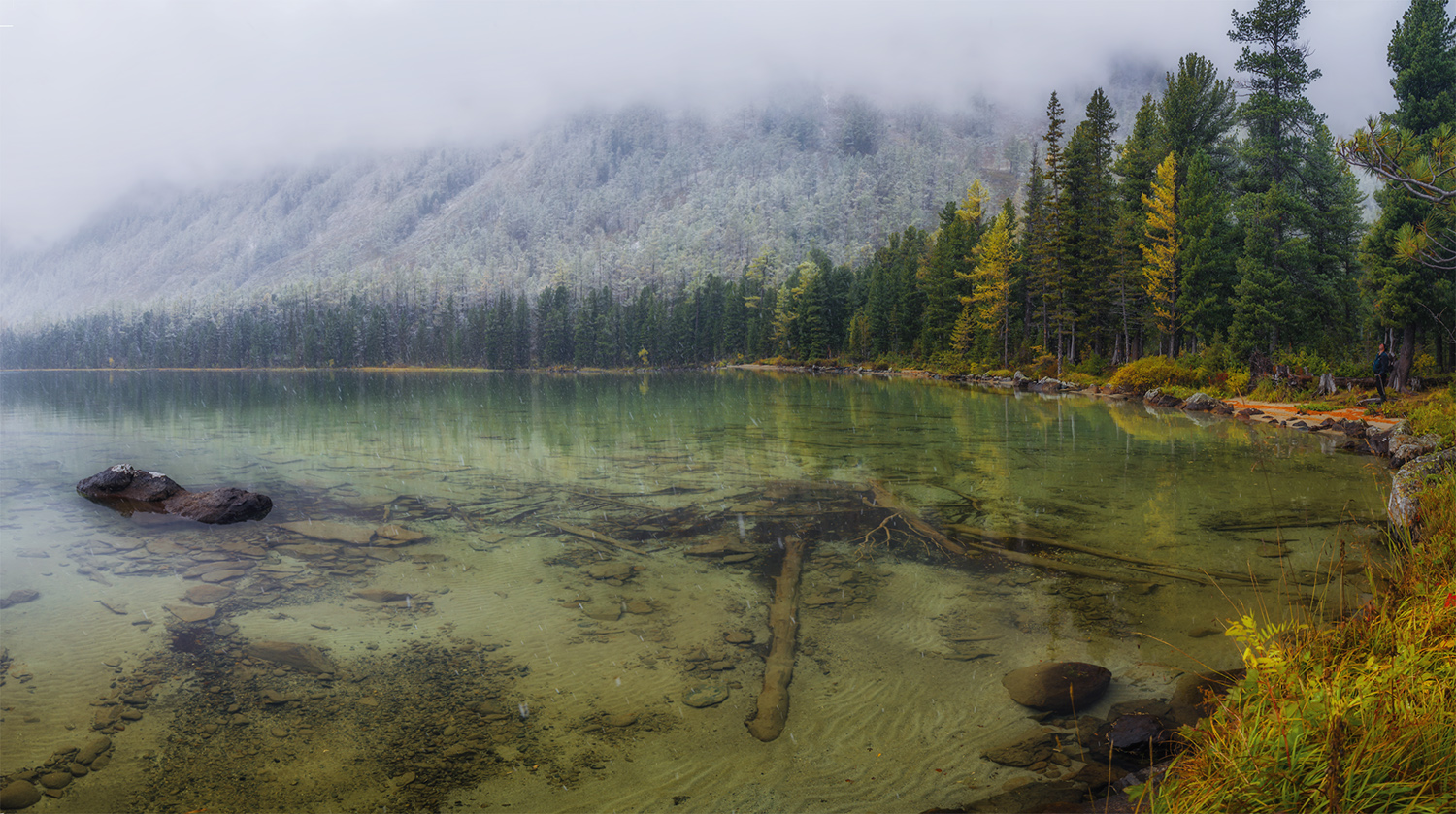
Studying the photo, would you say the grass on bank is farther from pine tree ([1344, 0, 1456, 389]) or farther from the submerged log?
pine tree ([1344, 0, 1456, 389])

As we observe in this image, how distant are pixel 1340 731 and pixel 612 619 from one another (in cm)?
540

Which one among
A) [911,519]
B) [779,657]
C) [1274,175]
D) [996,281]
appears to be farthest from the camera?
[996,281]

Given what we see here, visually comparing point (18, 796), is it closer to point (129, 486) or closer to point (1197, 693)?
point (1197, 693)

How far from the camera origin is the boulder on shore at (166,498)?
35.2 ft

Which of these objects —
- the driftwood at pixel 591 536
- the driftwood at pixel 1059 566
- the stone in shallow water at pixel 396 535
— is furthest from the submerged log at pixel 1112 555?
the stone in shallow water at pixel 396 535

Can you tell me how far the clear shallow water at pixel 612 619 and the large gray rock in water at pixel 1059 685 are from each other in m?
0.12

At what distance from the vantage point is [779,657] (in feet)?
19.2

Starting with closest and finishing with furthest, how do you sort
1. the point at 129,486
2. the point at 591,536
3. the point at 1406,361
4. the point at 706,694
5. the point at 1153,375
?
1. the point at 706,694
2. the point at 591,536
3. the point at 129,486
4. the point at 1406,361
5. the point at 1153,375

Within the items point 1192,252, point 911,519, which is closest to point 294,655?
point 911,519

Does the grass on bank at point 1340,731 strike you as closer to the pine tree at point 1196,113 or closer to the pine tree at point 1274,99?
the pine tree at point 1274,99

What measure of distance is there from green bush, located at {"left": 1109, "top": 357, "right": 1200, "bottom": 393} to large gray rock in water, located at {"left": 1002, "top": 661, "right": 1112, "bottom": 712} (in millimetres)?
35475

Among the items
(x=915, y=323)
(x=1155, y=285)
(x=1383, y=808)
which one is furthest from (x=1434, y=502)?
(x=915, y=323)

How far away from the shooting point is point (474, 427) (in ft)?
78.2

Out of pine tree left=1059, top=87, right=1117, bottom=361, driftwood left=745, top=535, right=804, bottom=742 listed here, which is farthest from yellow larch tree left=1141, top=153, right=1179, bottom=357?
driftwood left=745, top=535, right=804, bottom=742
